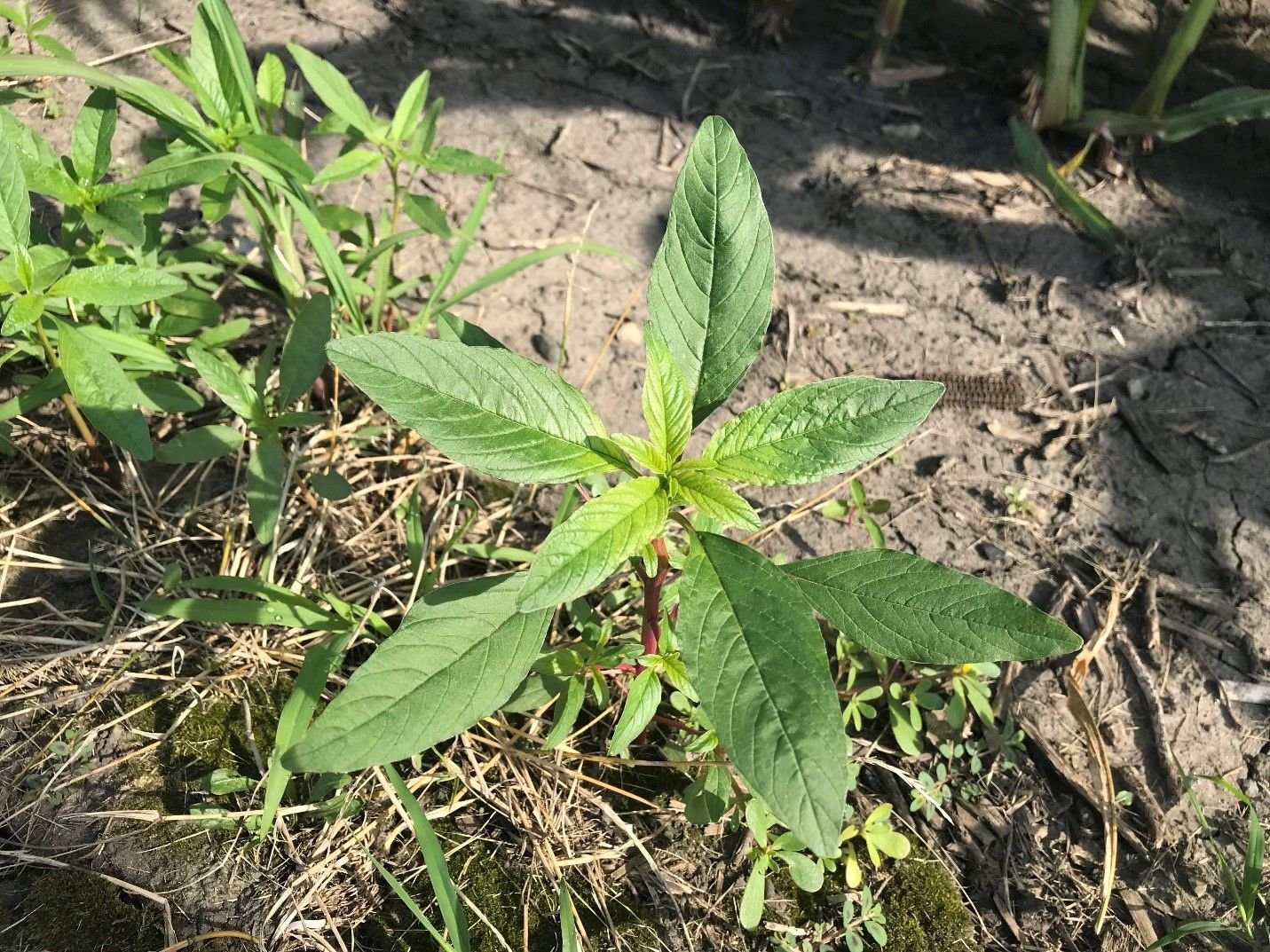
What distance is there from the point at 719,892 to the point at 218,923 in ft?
3.06

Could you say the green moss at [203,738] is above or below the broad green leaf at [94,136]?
below

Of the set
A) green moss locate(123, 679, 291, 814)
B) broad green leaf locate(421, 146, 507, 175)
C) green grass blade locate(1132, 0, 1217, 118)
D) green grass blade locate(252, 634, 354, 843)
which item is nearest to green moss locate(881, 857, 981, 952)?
green grass blade locate(252, 634, 354, 843)

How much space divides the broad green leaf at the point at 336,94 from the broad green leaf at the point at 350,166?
0.05m

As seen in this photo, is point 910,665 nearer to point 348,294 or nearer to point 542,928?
point 542,928

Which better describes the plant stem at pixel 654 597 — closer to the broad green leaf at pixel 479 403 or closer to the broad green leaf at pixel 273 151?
the broad green leaf at pixel 479 403

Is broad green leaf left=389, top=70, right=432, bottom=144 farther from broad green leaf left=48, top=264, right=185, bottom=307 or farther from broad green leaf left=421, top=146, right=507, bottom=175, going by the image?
broad green leaf left=48, top=264, right=185, bottom=307

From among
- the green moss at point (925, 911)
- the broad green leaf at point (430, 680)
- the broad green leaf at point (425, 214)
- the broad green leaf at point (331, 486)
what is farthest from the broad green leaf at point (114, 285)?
the green moss at point (925, 911)

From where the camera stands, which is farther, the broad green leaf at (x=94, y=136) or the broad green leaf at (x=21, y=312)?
the broad green leaf at (x=94, y=136)

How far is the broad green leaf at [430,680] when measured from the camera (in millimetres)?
1241

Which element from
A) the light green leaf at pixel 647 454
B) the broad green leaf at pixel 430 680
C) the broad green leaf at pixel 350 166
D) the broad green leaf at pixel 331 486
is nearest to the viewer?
the broad green leaf at pixel 430 680

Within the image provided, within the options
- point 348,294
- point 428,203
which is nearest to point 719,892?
point 348,294

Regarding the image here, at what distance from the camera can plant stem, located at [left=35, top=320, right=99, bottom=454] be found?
1.79m

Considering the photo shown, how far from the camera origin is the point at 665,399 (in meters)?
1.45

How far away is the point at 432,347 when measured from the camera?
131cm
